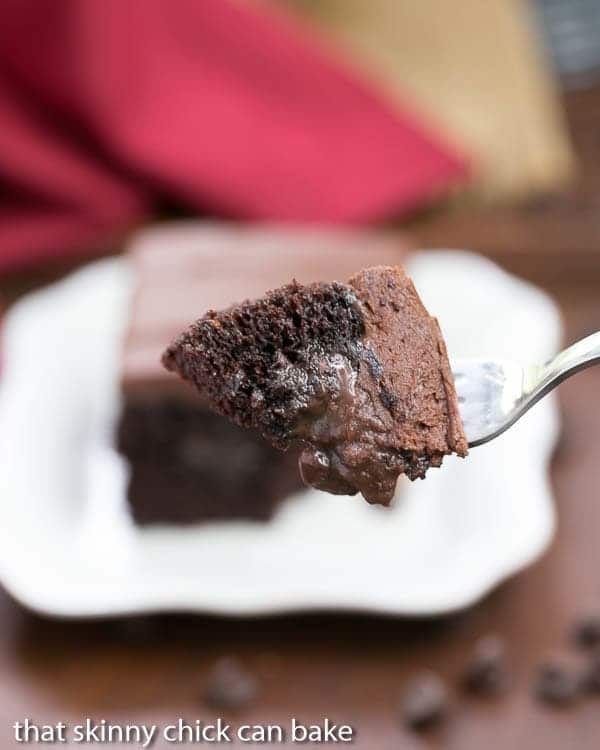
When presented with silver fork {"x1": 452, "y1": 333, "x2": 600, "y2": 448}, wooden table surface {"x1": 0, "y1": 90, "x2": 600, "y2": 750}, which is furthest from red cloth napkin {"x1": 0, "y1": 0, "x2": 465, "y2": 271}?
silver fork {"x1": 452, "y1": 333, "x2": 600, "y2": 448}

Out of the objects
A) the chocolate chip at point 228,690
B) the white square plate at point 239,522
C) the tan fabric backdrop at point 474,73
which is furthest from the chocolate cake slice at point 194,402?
the tan fabric backdrop at point 474,73

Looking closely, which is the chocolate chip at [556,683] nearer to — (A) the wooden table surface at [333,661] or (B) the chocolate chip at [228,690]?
(A) the wooden table surface at [333,661]

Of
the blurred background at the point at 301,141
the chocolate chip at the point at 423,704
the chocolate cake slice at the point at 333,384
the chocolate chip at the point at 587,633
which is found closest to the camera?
the chocolate cake slice at the point at 333,384

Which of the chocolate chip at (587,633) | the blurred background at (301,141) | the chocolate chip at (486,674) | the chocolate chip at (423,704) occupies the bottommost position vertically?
the chocolate chip at (423,704)

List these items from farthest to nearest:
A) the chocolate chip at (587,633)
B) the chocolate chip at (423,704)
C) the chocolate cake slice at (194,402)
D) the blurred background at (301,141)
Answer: the blurred background at (301,141) → the chocolate cake slice at (194,402) → the chocolate chip at (587,633) → the chocolate chip at (423,704)

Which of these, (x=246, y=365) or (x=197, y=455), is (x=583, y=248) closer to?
(x=197, y=455)

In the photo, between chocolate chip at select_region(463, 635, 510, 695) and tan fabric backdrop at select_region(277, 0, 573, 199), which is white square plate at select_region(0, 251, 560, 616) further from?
tan fabric backdrop at select_region(277, 0, 573, 199)

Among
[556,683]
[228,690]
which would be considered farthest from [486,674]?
[228,690]

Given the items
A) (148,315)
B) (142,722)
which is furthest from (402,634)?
(148,315)
